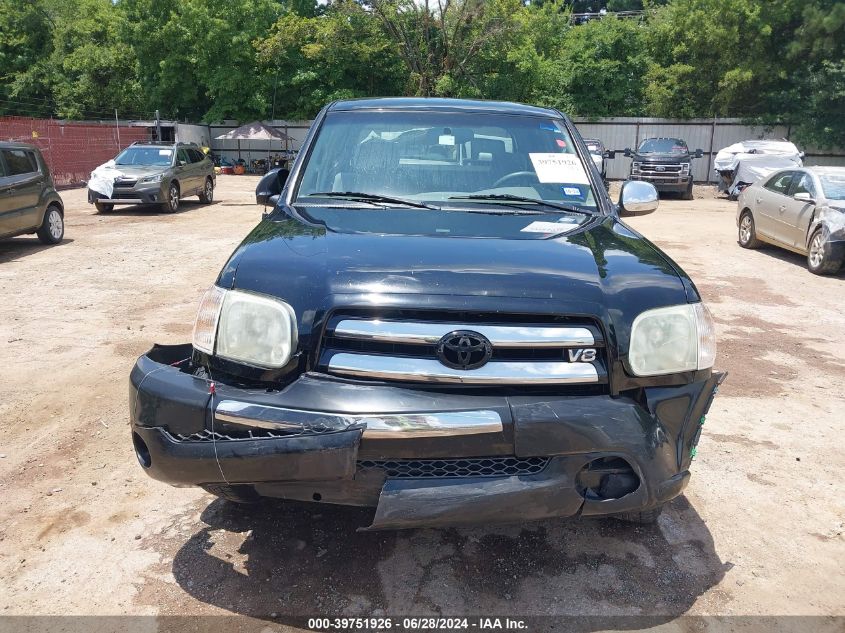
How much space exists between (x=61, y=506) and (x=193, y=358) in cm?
135

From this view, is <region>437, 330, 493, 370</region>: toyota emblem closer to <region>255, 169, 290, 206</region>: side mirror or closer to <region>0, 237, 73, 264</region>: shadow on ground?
<region>255, 169, 290, 206</region>: side mirror

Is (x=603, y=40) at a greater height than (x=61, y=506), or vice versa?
(x=603, y=40)

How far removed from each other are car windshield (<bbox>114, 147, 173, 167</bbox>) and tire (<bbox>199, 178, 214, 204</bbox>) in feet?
6.14

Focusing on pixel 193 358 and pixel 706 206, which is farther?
pixel 706 206

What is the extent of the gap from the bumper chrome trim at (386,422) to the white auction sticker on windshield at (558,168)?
184 cm

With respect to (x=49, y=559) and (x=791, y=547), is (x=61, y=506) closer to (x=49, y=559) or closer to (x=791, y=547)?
(x=49, y=559)

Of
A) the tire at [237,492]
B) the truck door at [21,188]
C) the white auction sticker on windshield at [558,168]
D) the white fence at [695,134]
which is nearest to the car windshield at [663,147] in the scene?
the white fence at [695,134]

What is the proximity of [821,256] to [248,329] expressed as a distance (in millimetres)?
9748

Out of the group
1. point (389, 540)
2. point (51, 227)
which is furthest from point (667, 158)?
point (389, 540)

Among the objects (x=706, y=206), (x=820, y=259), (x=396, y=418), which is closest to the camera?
(x=396, y=418)

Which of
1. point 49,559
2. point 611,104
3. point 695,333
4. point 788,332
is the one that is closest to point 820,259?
point 788,332

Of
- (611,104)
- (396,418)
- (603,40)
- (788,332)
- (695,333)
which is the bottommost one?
(788,332)

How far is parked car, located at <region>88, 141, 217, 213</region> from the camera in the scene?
616 inches

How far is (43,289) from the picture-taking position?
8.31 m
